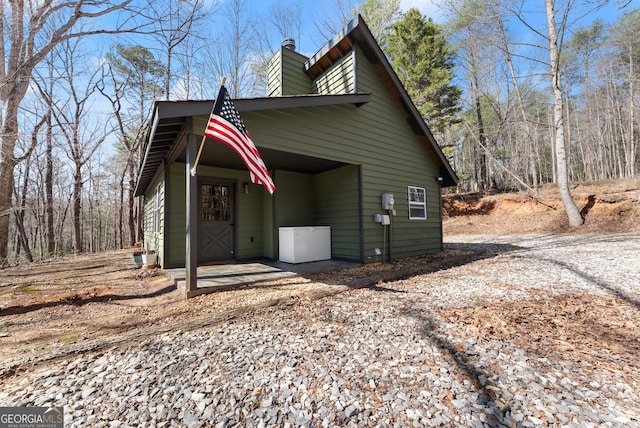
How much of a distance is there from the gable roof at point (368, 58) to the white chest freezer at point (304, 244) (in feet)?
13.1

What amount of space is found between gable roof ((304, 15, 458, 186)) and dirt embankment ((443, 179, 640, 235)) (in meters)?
7.77

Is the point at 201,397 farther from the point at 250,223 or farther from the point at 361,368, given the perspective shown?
the point at 250,223

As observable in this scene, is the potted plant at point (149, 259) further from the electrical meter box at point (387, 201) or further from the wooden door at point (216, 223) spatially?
the electrical meter box at point (387, 201)

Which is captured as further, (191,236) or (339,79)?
(339,79)

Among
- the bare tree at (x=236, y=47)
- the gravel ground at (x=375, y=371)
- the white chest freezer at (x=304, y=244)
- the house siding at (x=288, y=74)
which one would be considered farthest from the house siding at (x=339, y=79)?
the bare tree at (x=236, y=47)

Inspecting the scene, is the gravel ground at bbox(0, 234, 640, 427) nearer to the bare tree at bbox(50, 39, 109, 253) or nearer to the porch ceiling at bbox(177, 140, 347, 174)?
the porch ceiling at bbox(177, 140, 347, 174)

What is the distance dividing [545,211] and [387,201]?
12197mm

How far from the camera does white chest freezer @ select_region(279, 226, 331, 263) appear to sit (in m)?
6.54

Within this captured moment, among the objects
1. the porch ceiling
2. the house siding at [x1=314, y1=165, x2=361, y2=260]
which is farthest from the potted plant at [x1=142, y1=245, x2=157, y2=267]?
the house siding at [x1=314, y1=165, x2=361, y2=260]

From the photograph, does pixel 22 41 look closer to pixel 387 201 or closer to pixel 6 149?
pixel 6 149

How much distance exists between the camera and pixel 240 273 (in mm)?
5426

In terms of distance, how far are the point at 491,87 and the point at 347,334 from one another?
68.9 ft

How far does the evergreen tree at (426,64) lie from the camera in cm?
1512

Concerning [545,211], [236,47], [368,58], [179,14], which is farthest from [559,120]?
[236,47]
